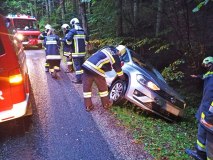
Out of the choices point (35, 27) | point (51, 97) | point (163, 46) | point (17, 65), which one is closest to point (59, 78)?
point (51, 97)

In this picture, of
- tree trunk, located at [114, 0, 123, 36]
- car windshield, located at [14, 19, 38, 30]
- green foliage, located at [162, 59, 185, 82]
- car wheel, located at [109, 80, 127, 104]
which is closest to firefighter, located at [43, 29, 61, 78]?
car wheel, located at [109, 80, 127, 104]

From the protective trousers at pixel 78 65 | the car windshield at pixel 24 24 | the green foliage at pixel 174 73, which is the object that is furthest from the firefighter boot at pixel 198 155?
the car windshield at pixel 24 24

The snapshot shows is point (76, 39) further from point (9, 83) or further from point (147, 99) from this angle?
point (9, 83)

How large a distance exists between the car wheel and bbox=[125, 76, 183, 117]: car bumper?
28 cm

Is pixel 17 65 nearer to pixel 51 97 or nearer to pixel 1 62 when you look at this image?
pixel 1 62

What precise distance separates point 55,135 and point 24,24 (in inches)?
636

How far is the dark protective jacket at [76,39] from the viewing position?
960cm

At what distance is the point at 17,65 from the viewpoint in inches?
198

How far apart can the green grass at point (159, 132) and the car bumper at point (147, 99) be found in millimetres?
291

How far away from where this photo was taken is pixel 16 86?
5047 millimetres

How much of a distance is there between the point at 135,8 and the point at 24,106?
939cm

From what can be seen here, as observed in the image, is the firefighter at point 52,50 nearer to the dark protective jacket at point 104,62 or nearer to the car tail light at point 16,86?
the dark protective jacket at point 104,62

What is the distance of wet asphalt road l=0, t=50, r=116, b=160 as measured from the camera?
4957 mm

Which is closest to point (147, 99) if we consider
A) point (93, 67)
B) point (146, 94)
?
point (146, 94)
